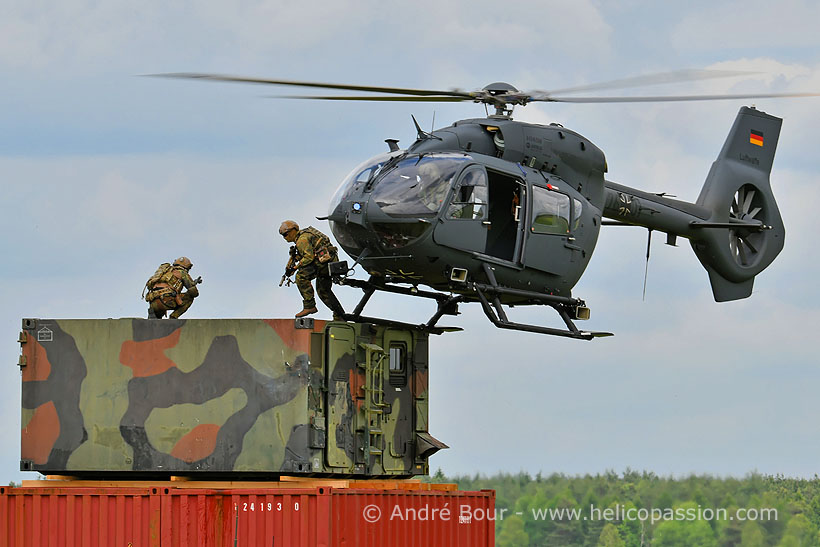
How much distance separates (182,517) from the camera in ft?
51.1

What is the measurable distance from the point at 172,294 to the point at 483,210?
3681 mm

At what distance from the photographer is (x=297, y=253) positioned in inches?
709

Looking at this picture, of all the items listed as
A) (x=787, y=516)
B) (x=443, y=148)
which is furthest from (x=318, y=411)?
(x=787, y=516)

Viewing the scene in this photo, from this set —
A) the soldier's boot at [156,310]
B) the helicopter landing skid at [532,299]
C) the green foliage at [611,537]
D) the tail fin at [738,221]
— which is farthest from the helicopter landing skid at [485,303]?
the green foliage at [611,537]

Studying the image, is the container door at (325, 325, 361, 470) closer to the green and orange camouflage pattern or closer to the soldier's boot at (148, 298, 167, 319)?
the green and orange camouflage pattern

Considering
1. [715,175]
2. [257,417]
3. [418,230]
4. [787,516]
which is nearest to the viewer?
[257,417]

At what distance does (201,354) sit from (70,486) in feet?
6.57

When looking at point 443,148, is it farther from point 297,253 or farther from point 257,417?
point 257,417

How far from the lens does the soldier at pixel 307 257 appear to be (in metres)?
17.9

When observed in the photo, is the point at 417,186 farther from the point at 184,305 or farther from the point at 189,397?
the point at 189,397

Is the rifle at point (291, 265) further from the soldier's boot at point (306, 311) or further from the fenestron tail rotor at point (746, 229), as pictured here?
the fenestron tail rotor at point (746, 229)

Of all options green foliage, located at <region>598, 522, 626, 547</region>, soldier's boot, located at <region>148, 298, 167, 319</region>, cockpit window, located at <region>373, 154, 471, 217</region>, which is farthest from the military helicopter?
green foliage, located at <region>598, 522, 626, 547</region>

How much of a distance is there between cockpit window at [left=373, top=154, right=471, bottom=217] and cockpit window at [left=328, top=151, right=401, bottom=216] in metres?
0.26

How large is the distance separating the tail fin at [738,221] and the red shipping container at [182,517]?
858 centimetres
